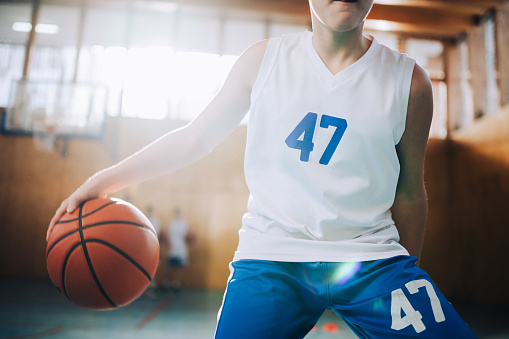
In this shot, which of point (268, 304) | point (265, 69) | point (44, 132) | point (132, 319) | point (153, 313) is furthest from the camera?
point (44, 132)

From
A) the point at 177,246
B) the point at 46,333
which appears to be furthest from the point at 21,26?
the point at 46,333

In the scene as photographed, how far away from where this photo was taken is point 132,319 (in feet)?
15.0

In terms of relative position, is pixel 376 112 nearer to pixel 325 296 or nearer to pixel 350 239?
pixel 350 239

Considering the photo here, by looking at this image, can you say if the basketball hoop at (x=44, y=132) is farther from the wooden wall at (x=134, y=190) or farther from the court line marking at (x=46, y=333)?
the court line marking at (x=46, y=333)

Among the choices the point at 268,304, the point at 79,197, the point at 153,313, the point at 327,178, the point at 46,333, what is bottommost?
the point at 153,313

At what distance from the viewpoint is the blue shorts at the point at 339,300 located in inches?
32.3

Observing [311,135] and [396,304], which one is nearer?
[396,304]

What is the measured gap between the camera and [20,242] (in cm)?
812

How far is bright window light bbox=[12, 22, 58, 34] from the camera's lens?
8.74m

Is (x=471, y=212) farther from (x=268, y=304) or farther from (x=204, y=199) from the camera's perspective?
(x=268, y=304)

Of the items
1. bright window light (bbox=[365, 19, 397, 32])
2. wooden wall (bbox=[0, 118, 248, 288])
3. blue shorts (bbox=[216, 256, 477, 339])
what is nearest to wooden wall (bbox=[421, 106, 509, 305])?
bright window light (bbox=[365, 19, 397, 32])

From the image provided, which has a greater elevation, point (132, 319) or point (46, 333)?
point (46, 333)

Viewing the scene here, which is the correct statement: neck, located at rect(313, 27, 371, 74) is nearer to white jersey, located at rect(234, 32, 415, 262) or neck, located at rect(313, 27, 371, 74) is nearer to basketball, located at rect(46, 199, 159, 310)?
white jersey, located at rect(234, 32, 415, 262)

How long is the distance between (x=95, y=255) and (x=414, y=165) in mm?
1007
